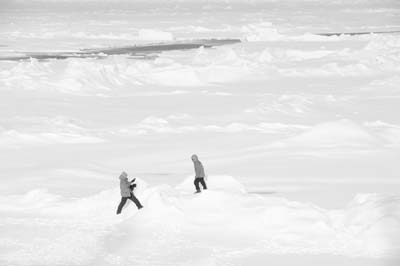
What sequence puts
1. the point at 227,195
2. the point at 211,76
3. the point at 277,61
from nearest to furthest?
the point at 227,195 < the point at 211,76 < the point at 277,61

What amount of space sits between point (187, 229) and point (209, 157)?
343 inches

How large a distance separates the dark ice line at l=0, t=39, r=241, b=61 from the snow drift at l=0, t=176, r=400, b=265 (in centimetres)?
3638

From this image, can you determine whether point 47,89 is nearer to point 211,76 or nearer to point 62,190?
point 211,76

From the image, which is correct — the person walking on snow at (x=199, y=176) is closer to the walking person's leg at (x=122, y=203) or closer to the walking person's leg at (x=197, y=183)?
the walking person's leg at (x=197, y=183)

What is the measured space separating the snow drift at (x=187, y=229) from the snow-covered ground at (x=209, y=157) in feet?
0.11

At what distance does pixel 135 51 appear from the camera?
5766 centimetres

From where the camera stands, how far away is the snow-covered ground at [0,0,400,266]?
12.2m

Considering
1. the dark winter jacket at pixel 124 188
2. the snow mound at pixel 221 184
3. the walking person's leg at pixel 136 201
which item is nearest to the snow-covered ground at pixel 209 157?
the snow mound at pixel 221 184

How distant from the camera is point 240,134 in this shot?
25.1 metres

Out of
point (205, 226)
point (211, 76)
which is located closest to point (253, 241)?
point (205, 226)

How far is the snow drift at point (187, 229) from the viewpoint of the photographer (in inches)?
463

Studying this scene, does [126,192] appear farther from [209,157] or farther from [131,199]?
[209,157]

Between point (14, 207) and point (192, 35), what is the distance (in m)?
59.2

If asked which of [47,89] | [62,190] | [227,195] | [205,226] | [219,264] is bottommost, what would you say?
[219,264]
